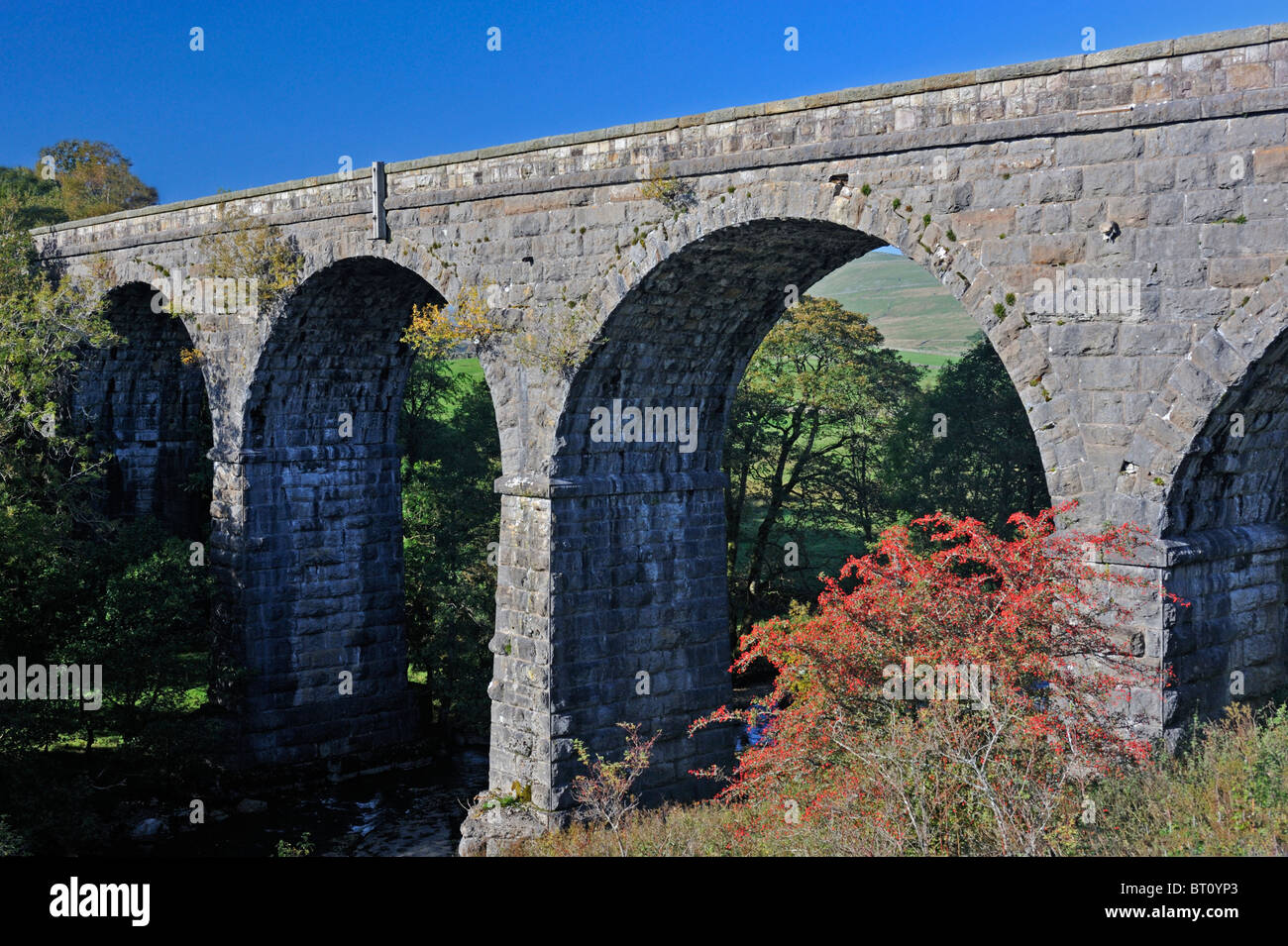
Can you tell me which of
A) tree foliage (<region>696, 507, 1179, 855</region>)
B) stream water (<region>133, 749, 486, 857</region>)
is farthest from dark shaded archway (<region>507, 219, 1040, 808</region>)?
tree foliage (<region>696, 507, 1179, 855</region>)

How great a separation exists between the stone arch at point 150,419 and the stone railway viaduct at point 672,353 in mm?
65

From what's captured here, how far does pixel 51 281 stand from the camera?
21.7 m

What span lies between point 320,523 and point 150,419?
6.36m

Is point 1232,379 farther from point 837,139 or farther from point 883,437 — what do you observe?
point 883,437

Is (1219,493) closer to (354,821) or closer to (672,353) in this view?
(672,353)

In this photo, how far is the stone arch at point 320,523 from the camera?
17.8m

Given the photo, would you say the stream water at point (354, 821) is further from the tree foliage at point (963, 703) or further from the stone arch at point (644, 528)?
the tree foliage at point (963, 703)

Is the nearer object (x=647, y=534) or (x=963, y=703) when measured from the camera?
(x=963, y=703)

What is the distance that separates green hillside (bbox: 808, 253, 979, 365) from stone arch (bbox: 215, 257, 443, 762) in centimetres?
4121

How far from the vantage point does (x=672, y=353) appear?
13828 mm

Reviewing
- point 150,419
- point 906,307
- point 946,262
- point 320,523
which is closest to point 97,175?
point 150,419

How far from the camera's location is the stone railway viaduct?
8.98 metres

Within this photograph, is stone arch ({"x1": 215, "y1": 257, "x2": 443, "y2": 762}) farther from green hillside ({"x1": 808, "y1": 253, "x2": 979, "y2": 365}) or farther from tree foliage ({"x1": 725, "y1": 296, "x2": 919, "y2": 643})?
green hillside ({"x1": 808, "y1": 253, "x2": 979, "y2": 365})
